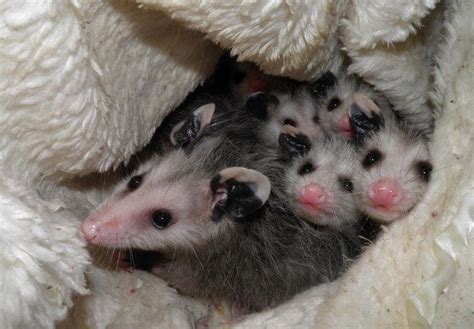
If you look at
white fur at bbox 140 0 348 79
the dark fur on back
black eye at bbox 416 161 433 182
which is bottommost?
the dark fur on back

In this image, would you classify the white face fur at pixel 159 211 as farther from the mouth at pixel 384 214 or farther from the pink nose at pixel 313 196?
the mouth at pixel 384 214

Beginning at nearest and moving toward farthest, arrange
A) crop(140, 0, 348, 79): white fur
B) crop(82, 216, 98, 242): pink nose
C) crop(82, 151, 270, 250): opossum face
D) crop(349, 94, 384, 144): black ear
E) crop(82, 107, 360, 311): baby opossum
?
crop(140, 0, 348, 79): white fur → crop(82, 216, 98, 242): pink nose → crop(82, 151, 270, 250): opossum face → crop(82, 107, 360, 311): baby opossum → crop(349, 94, 384, 144): black ear

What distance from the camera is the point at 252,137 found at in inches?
93.3

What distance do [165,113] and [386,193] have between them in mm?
637

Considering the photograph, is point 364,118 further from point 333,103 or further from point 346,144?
point 333,103

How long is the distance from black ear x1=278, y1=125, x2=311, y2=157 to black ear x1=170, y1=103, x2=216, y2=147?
9.8 inches

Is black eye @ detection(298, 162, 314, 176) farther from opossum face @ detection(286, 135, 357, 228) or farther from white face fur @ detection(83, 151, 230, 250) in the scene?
white face fur @ detection(83, 151, 230, 250)

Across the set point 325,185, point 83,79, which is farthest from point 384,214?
point 83,79

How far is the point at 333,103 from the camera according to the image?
2.38m

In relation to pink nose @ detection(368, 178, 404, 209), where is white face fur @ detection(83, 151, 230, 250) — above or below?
below

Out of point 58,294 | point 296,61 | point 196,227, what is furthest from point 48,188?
point 296,61

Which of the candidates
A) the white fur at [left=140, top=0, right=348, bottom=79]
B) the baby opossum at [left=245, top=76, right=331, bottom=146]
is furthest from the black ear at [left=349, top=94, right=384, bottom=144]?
the white fur at [left=140, top=0, right=348, bottom=79]

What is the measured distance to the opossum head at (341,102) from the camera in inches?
90.4

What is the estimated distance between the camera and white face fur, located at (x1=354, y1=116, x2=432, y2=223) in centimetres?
187
